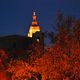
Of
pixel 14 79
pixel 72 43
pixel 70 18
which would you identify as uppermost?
pixel 70 18

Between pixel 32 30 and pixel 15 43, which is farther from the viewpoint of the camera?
pixel 32 30

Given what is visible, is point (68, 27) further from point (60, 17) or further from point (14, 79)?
point (14, 79)

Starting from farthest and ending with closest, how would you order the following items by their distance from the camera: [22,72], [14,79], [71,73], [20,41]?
1. [20,41]
2. [14,79]
3. [22,72]
4. [71,73]

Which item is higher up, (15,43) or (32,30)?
(32,30)

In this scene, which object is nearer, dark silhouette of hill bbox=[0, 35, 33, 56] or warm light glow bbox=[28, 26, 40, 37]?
dark silhouette of hill bbox=[0, 35, 33, 56]

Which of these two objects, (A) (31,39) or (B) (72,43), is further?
(A) (31,39)

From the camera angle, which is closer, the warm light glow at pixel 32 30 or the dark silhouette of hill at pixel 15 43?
the dark silhouette of hill at pixel 15 43

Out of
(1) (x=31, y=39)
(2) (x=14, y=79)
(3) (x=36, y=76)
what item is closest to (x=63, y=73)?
(3) (x=36, y=76)

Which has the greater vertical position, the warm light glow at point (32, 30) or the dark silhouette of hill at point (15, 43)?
the warm light glow at point (32, 30)

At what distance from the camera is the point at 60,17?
26.6 m

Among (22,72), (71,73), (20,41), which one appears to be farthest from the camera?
(20,41)

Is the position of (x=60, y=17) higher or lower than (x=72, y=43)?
higher

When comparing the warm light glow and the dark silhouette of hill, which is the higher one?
the warm light glow

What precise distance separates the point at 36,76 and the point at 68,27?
399 centimetres
